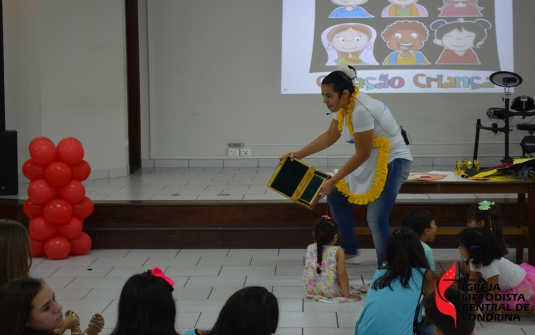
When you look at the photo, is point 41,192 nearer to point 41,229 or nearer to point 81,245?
point 41,229

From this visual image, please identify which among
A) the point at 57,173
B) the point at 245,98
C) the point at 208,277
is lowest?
the point at 208,277

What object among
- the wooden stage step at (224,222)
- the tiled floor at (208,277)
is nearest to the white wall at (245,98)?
the tiled floor at (208,277)

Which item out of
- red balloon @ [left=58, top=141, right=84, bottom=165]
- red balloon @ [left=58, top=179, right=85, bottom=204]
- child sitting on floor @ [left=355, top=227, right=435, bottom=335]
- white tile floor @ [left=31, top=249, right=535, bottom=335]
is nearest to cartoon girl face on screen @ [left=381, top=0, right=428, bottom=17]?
white tile floor @ [left=31, top=249, right=535, bottom=335]

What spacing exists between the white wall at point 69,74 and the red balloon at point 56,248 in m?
2.52

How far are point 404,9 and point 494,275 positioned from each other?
5.51 m

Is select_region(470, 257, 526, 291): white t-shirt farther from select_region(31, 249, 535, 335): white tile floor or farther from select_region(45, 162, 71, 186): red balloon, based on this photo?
select_region(45, 162, 71, 186): red balloon

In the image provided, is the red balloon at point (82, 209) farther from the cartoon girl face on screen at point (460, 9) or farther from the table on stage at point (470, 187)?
the cartoon girl face on screen at point (460, 9)

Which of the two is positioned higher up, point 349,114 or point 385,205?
point 349,114

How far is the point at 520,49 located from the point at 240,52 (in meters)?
3.51

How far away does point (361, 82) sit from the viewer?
27.9ft

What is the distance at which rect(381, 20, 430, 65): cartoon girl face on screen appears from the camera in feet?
27.7

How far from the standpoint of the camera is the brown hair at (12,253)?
270 centimetres

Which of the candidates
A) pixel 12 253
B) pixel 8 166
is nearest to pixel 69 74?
pixel 8 166

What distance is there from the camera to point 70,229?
4.98 metres
